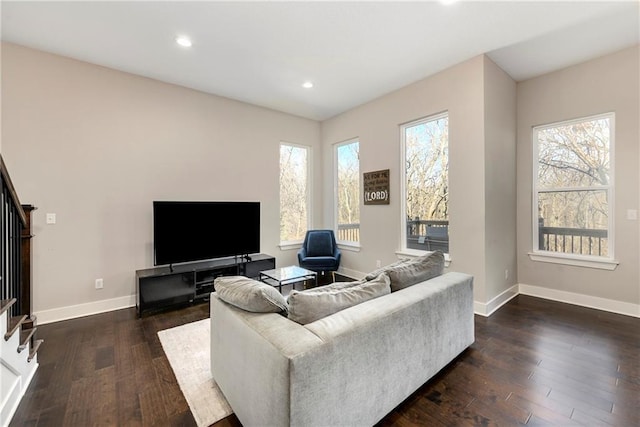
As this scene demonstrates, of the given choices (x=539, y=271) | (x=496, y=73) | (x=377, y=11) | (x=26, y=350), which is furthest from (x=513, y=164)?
(x=26, y=350)

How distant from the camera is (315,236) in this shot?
4.86 metres

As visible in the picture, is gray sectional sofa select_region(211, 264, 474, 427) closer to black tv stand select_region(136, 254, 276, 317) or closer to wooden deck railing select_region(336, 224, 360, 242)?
black tv stand select_region(136, 254, 276, 317)

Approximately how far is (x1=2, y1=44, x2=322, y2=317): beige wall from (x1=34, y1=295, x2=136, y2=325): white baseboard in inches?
1.8

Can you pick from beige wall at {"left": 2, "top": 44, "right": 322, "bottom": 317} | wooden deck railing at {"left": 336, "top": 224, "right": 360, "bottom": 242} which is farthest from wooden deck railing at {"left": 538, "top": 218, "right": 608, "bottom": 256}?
beige wall at {"left": 2, "top": 44, "right": 322, "bottom": 317}

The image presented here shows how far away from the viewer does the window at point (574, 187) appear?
3.30 m

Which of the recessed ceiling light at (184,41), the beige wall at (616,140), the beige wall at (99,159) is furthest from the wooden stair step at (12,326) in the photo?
the beige wall at (616,140)

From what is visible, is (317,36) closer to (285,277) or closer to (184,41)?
(184,41)

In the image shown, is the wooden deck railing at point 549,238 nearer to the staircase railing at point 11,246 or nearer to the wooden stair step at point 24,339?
the wooden stair step at point 24,339

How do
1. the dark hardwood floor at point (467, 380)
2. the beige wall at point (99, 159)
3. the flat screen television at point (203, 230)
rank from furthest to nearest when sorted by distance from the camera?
1. the flat screen television at point (203, 230)
2. the beige wall at point (99, 159)
3. the dark hardwood floor at point (467, 380)

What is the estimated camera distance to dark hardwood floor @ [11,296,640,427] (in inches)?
65.9

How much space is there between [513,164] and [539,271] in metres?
1.48

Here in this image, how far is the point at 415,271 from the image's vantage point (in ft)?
7.04

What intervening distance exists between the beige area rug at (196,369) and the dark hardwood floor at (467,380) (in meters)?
0.06

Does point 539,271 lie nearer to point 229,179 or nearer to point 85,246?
point 229,179
